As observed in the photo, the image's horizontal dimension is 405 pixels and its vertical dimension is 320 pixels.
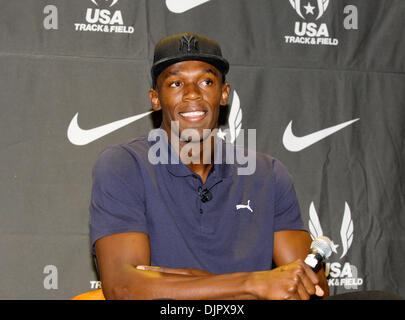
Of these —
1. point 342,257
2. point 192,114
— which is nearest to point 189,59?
point 192,114

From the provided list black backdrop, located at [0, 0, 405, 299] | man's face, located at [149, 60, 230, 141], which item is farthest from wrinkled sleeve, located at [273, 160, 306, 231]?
black backdrop, located at [0, 0, 405, 299]

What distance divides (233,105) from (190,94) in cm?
81

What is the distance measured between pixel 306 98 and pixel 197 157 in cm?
102

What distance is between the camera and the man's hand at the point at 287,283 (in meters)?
1.64

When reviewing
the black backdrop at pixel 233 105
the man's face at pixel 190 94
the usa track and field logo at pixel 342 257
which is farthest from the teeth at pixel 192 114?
the usa track and field logo at pixel 342 257

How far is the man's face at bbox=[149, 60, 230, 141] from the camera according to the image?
2139 mm

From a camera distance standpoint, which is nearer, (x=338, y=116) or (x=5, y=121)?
(x=5, y=121)

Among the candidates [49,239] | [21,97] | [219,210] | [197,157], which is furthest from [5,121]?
[219,210]

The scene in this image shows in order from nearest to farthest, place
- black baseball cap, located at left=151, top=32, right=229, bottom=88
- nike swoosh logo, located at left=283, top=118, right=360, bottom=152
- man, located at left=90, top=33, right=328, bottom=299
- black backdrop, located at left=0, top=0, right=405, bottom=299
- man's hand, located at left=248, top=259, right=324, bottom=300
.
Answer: man's hand, located at left=248, top=259, right=324, bottom=300 < man, located at left=90, top=33, right=328, bottom=299 < black baseball cap, located at left=151, top=32, right=229, bottom=88 < black backdrop, located at left=0, top=0, right=405, bottom=299 < nike swoosh logo, located at left=283, top=118, right=360, bottom=152

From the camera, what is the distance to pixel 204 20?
9.49 feet

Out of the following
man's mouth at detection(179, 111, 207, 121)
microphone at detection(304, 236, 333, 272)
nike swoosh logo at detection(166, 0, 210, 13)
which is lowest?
microphone at detection(304, 236, 333, 272)

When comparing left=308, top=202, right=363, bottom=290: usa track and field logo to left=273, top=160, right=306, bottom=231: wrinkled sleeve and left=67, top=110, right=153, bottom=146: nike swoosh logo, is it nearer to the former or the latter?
left=273, top=160, right=306, bottom=231: wrinkled sleeve
